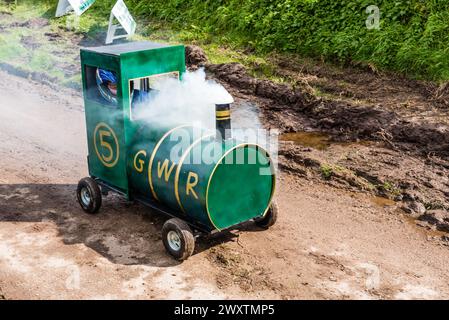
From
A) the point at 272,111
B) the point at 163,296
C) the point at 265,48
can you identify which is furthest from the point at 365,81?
the point at 163,296

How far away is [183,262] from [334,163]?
155 inches

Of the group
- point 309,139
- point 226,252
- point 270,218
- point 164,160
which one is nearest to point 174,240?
point 226,252

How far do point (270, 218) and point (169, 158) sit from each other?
1.73 meters

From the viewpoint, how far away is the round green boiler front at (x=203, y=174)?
7.07 meters

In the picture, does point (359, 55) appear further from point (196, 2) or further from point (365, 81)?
point (196, 2)

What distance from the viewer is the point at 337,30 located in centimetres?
1484

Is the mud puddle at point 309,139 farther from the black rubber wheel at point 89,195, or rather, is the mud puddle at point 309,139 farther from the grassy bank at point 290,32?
the black rubber wheel at point 89,195

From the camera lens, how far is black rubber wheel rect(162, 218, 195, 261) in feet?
23.5

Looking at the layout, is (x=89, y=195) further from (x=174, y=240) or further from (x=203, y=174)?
(x=203, y=174)

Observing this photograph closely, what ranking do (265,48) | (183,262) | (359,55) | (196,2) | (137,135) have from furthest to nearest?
1. (196,2)
2. (265,48)
3. (359,55)
4. (137,135)
5. (183,262)

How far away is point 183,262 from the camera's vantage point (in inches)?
290

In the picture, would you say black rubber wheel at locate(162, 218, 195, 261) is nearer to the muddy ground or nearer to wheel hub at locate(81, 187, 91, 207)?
the muddy ground

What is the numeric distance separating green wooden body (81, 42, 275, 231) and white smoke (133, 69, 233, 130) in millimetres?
170

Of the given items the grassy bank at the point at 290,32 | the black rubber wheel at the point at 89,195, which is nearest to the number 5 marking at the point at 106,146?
the black rubber wheel at the point at 89,195
